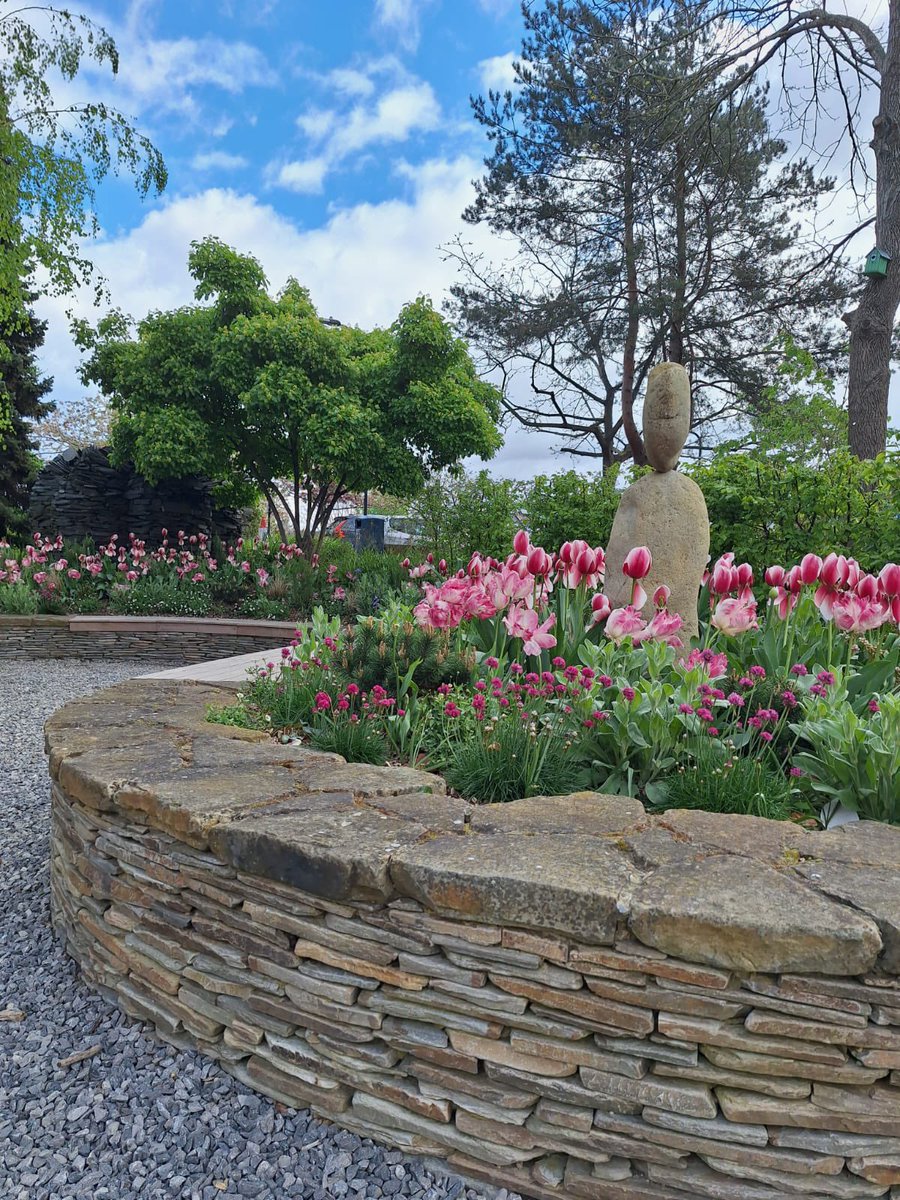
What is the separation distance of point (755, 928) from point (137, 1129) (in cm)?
144

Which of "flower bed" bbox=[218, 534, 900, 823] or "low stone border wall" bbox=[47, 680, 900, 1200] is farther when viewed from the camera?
"flower bed" bbox=[218, 534, 900, 823]

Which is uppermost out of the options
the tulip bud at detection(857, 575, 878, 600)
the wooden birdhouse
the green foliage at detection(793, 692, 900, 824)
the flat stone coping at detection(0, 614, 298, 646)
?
the wooden birdhouse

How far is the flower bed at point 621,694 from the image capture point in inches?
83.5

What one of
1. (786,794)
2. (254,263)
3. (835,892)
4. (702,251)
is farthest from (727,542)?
(702,251)

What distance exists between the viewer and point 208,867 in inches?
72.4

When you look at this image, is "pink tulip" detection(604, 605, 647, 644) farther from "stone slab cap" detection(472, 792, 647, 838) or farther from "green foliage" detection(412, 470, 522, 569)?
"green foliage" detection(412, 470, 522, 569)

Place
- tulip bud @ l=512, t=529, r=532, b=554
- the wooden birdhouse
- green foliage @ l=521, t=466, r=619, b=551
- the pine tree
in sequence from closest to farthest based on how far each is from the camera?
tulip bud @ l=512, t=529, r=532, b=554 < green foliage @ l=521, t=466, r=619, b=551 < the wooden birdhouse < the pine tree

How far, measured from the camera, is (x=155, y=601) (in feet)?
28.5

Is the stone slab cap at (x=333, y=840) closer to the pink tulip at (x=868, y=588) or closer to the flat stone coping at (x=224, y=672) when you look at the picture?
the pink tulip at (x=868, y=588)

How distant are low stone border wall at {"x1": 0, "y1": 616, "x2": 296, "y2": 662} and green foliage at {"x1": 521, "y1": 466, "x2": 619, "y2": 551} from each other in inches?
110

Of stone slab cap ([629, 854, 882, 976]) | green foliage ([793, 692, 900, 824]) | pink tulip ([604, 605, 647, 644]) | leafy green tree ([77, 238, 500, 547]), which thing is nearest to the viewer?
stone slab cap ([629, 854, 882, 976])

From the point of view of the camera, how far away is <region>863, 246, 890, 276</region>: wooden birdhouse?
7.81 m

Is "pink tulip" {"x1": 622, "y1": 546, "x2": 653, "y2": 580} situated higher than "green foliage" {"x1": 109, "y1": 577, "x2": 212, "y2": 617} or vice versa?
"pink tulip" {"x1": 622, "y1": 546, "x2": 653, "y2": 580}

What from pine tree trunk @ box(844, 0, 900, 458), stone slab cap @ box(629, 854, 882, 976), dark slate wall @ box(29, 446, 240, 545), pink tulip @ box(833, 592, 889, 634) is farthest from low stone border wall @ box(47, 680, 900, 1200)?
dark slate wall @ box(29, 446, 240, 545)
